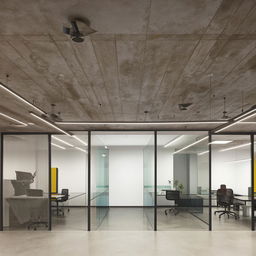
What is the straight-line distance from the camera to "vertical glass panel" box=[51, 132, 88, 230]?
8.48 meters

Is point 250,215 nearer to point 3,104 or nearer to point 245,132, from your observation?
point 245,132

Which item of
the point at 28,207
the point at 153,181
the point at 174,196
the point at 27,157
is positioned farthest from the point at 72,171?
the point at 174,196

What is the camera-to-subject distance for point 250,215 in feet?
27.7

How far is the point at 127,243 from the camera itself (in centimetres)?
674

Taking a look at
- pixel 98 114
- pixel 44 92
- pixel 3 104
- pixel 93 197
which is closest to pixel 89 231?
pixel 93 197

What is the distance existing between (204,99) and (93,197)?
4803mm

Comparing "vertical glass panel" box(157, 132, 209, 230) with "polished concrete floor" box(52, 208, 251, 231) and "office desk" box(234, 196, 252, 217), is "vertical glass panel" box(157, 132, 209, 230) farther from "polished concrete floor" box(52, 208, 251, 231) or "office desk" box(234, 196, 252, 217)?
"office desk" box(234, 196, 252, 217)

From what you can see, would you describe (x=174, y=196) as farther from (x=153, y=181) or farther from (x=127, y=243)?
(x=127, y=243)

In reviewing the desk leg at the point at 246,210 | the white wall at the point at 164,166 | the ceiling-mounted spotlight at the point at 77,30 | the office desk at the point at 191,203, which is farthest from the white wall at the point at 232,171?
the ceiling-mounted spotlight at the point at 77,30

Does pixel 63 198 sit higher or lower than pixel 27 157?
lower

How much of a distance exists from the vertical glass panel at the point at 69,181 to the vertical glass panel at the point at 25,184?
0.81ft

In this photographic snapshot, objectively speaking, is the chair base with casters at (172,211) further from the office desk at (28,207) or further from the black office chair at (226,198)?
the office desk at (28,207)

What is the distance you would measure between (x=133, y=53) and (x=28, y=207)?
6743mm

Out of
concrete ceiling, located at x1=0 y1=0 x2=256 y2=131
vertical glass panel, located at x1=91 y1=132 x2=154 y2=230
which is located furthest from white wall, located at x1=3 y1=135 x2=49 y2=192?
concrete ceiling, located at x1=0 y1=0 x2=256 y2=131
